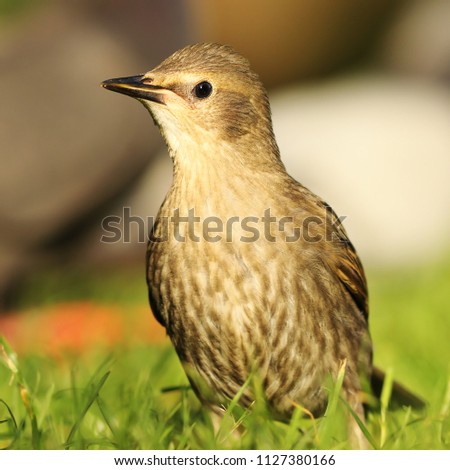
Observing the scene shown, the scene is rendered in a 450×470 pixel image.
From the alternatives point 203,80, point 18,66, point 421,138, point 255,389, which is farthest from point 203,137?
point 421,138

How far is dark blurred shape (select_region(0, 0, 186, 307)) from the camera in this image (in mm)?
6645

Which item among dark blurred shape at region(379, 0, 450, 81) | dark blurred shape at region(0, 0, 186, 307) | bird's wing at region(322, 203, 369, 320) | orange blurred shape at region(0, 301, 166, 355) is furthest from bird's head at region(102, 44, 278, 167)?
dark blurred shape at region(379, 0, 450, 81)

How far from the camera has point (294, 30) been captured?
9406mm

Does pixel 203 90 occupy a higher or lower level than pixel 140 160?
higher

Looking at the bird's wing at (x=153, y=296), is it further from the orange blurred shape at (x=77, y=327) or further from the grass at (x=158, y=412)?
the orange blurred shape at (x=77, y=327)

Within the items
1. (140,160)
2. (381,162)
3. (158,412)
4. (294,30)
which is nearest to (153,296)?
(158,412)

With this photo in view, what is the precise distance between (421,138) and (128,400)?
554 cm

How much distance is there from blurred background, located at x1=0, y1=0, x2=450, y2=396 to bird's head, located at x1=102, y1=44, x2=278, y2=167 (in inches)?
68.4

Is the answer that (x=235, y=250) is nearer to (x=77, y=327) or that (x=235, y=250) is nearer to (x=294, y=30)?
(x=77, y=327)

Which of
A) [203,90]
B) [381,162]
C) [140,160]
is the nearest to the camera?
[203,90]

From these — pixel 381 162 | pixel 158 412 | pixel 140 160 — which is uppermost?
pixel 140 160

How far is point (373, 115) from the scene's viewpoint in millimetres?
9117

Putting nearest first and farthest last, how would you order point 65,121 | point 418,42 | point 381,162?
point 65,121 → point 381,162 → point 418,42

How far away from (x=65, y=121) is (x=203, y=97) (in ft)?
11.2
